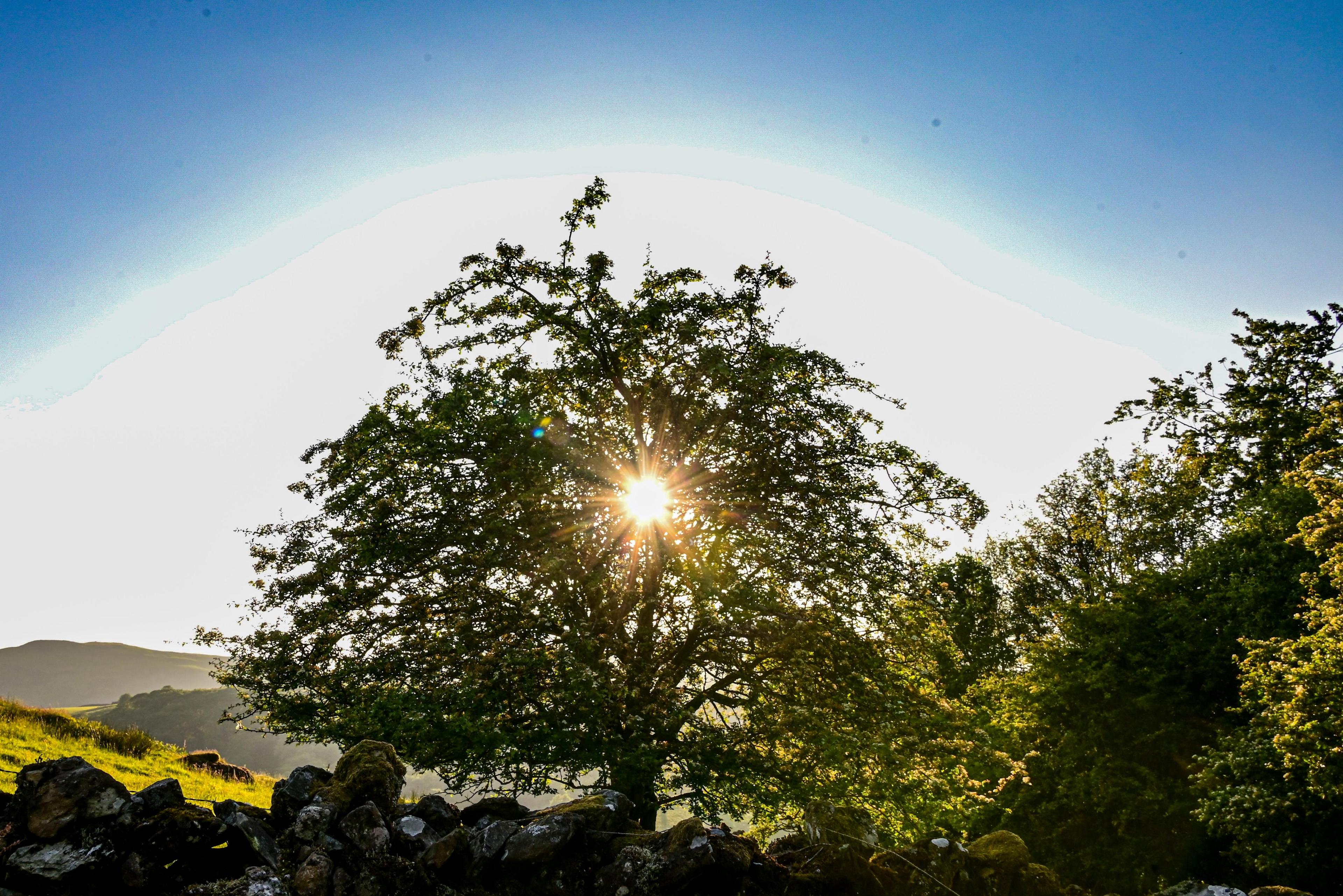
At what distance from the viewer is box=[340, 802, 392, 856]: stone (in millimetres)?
6973

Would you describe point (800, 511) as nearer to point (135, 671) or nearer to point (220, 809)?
point (220, 809)

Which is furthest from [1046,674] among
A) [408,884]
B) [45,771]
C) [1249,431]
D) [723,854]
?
[45,771]

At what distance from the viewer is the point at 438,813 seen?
7.98m

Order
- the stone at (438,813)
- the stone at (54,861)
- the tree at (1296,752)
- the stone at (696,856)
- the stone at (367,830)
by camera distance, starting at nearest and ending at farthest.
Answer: the stone at (54,861) < the stone at (367,830) < the stone at (696,856) < the stone at (438,813) < the tree at (1296,752)

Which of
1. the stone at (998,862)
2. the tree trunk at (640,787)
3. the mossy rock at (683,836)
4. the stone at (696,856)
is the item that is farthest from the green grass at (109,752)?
the stone at (998,862)

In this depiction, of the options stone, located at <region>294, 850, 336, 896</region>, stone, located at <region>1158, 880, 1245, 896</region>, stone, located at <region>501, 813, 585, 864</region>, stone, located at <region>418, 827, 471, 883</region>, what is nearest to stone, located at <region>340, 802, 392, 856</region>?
stone, located at <region>294, 850, 336, 896</region>

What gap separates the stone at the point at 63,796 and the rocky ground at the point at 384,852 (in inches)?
0.4

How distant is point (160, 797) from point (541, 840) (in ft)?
12.8

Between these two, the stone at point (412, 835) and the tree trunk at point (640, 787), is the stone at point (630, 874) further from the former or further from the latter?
the tree trunk at point (640, 787)

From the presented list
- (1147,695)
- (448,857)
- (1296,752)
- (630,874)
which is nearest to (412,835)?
(448,857)

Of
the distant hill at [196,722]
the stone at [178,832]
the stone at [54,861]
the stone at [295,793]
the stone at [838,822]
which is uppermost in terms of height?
the stone at [295,793]

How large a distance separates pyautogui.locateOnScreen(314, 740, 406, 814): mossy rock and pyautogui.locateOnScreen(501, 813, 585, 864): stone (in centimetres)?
149

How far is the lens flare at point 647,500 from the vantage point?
55.1 ft

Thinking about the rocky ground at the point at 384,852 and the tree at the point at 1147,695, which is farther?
the tree at the point at 1147,695
